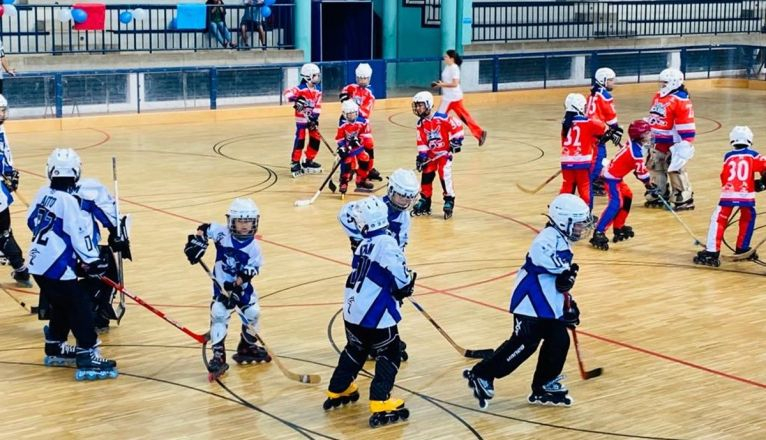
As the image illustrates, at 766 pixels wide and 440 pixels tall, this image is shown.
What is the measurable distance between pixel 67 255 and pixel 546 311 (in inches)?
144

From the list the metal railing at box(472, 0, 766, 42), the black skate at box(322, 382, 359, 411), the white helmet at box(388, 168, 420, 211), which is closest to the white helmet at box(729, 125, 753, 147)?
the white helmet at box(388, 168, 420, 211)

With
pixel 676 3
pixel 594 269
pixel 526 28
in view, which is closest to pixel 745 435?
pixel 594 269

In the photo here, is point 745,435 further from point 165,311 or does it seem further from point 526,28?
point 526,28

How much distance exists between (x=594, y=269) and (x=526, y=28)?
21772mm

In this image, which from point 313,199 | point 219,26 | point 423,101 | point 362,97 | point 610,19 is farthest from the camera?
point 610,19

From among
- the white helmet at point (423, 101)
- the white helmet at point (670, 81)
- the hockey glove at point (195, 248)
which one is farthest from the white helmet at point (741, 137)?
the hockey glove at point (195, 248)

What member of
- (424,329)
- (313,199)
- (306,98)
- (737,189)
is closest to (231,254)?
(424,329)

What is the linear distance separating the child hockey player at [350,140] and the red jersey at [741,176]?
5536 mm

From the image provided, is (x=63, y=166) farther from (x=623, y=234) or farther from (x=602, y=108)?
(x=602, y=108)

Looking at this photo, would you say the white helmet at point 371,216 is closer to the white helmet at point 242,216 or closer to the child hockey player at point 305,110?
the white helmet at point 242,216

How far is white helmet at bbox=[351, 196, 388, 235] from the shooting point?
27.6 ft

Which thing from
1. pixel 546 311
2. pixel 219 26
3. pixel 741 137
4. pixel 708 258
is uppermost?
pixel 219 26

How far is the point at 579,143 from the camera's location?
47.9 feet

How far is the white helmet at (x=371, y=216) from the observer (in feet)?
27.6
